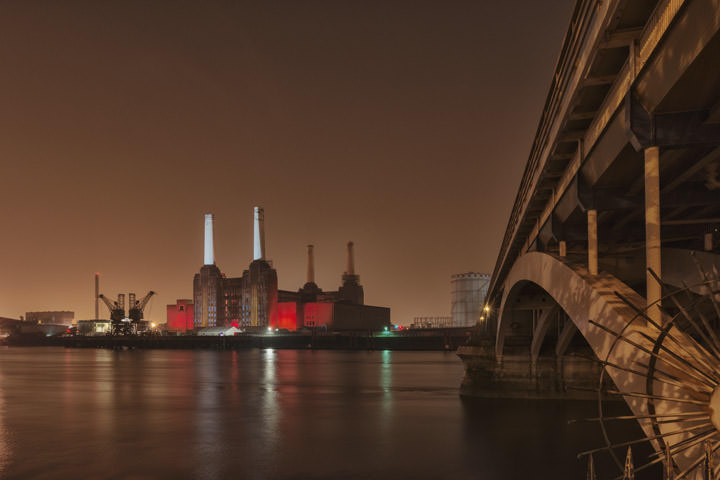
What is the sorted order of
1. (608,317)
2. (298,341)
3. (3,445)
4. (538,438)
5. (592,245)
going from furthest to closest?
(298,341)
(3,445)
(538,438)
(592,245)
(608,317)

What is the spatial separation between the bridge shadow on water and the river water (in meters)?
0.07

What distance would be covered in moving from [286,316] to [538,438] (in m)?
172

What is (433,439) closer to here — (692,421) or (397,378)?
(692,421)

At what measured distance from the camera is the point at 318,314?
191 m

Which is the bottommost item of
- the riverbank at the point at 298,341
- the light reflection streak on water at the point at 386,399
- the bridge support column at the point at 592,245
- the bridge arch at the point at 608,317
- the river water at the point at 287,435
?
the riverbank at the point at 298,341

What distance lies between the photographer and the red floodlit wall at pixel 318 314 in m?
188

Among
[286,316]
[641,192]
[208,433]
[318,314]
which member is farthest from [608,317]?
[286,316]

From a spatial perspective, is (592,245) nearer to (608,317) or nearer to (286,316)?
(608,317)

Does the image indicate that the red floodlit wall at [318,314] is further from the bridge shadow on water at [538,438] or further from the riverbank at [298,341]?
the bridge shadow on water at [538,438]

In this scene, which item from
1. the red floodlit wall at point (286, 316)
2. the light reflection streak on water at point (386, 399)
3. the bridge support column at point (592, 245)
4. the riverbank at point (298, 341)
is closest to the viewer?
the bridge support column at point (592, 245)

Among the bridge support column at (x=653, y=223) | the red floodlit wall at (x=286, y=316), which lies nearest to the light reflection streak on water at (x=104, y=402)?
the bridge support column at (x=653, y=223)

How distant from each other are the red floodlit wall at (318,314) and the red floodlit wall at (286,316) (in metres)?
3.34

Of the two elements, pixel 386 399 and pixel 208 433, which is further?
pixel 386 399

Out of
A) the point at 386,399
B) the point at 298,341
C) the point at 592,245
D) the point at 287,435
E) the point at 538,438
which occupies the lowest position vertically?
the point at 298,341
